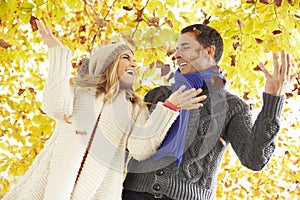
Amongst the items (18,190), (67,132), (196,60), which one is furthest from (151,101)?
(18,190)

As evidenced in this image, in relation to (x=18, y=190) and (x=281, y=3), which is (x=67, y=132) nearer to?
(x=18, y=190)

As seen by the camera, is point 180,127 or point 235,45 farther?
point 235,45

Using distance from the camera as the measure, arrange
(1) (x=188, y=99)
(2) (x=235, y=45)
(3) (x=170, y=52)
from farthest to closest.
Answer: (2) (x=235, y=45) < (3) (x=170, y=52) < (1) (x=188, y=99)

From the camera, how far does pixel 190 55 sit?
2.03m

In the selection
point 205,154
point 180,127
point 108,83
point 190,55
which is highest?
point 190,55

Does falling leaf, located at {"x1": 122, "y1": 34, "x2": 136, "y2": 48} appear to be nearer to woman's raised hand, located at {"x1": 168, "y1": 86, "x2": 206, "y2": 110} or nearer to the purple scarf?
the purple scarf

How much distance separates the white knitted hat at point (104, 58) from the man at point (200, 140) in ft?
0.79

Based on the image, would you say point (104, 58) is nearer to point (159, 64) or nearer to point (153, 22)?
point (159, 64)

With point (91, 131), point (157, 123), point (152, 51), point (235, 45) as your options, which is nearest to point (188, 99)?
point (157, 123)

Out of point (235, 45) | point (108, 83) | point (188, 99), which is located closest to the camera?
point (188, 99)

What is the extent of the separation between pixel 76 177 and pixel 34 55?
1.48 metres

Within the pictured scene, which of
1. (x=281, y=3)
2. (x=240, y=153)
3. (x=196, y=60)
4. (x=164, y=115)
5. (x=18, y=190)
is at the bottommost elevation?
(x=18, y=190)

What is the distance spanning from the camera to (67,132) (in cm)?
189

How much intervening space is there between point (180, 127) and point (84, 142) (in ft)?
1.16
